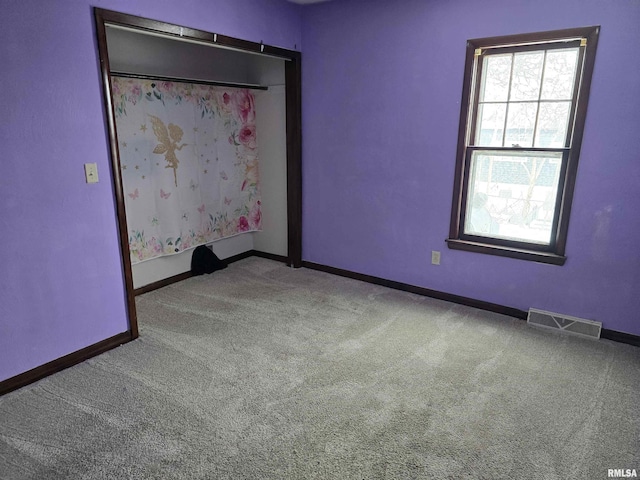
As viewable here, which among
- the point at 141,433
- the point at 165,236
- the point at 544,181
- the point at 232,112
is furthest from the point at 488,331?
the point at 232,112

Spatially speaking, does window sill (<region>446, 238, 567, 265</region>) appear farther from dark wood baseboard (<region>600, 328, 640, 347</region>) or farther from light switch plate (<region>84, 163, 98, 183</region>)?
light switch plate (<region>84, 163, 98, 183</region>)

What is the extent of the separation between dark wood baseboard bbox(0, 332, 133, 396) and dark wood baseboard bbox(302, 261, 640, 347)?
6.37ft

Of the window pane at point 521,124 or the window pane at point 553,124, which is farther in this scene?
the window pane at point 521,124

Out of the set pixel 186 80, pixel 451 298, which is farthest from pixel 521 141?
pixel 186 80

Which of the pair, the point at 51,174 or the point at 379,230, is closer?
the point at 51,174

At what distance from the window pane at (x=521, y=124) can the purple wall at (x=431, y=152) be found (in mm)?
345

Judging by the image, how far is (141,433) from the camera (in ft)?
6.56

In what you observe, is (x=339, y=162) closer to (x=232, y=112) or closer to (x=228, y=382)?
(x=232, y=112)

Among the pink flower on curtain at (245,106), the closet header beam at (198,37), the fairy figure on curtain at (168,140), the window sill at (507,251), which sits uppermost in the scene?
the closet header beam at (198,37)

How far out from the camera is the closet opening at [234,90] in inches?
112

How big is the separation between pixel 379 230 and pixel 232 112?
186cm

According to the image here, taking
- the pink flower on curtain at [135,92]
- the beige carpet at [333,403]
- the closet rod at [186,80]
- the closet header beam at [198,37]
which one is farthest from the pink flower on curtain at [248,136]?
the beige carpet at [333,403]

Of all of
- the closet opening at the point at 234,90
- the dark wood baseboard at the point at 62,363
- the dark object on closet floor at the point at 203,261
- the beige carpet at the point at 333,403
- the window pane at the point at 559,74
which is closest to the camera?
the beige carpet at the point at 333,403

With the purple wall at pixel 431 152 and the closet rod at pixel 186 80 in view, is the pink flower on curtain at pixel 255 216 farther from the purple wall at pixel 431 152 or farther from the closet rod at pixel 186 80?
the closet rod at pixel 186 80
